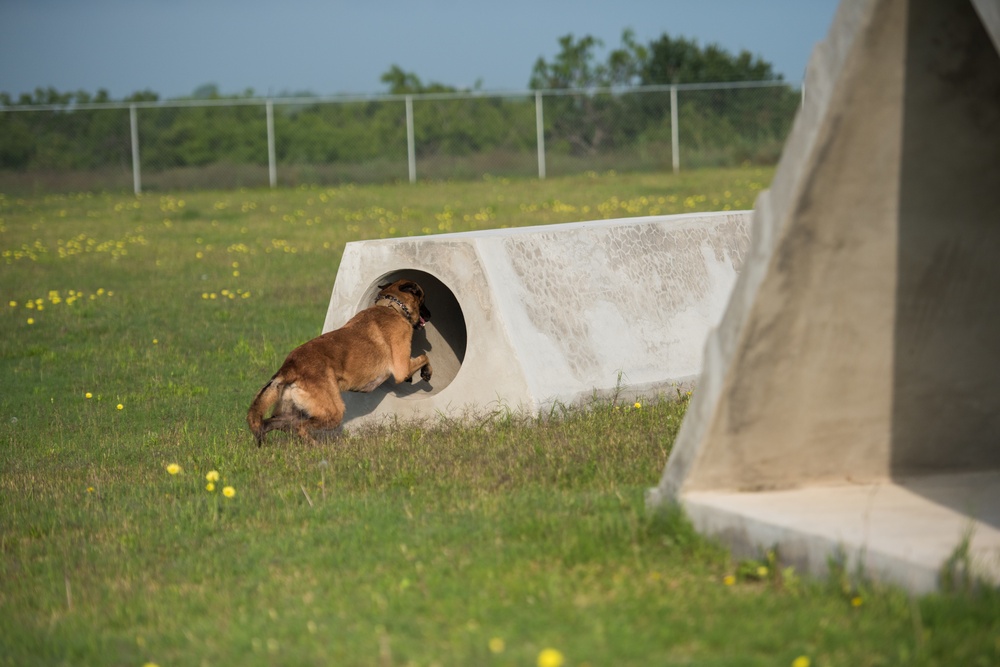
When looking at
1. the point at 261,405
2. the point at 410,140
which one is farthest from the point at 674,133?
the point at 261,405

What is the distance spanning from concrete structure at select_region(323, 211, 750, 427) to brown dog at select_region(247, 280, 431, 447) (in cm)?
28

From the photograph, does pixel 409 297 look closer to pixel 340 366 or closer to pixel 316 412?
pixel 340 366

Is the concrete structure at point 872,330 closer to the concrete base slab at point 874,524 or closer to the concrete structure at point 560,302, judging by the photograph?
the concrete base slab at point 874,524

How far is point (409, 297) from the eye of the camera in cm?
820

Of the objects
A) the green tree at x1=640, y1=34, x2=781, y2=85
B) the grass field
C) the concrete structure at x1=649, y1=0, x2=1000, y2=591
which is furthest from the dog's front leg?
the green tree at x1=640, y1=34, x2=781, y2=85

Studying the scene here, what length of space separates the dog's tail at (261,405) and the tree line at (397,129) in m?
23.8

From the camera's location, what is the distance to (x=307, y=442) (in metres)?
7.21

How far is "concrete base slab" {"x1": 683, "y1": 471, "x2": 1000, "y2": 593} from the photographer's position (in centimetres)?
410

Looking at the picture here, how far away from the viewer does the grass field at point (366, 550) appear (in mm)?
3859

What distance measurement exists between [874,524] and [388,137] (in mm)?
28068

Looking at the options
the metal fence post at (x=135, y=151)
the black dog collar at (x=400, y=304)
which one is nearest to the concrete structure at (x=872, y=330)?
the black dog collar at (x=400, y=304)

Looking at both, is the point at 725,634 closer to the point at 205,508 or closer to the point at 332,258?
the point at 205,508

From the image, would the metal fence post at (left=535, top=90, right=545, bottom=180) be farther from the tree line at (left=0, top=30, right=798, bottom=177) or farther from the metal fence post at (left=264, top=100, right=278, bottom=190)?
the metal fence post at (left=264, top=100, right=278, bottom=190)

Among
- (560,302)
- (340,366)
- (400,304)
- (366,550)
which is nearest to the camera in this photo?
(366,550)
